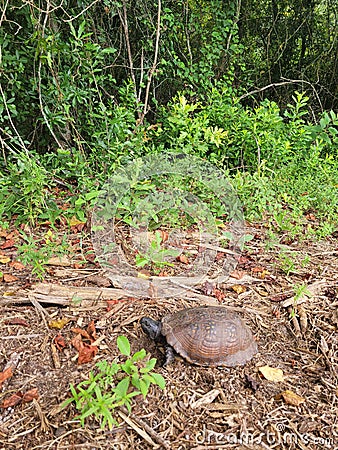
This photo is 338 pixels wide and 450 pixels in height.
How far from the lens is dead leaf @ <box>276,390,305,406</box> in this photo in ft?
6.66

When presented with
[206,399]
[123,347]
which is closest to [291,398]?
[206,399]

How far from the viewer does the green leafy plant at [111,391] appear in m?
1.77

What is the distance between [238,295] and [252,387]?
840 millimetres

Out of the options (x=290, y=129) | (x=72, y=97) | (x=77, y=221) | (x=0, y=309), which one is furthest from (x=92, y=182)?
(x=290, y=129)

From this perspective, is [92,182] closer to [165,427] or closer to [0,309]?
[0,309]

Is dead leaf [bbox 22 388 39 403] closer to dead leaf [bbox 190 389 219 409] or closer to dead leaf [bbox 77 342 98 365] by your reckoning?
dead leaf [bbox 77 342 98 365]

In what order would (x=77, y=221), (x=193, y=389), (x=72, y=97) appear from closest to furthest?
1. (x=193, y=389)
2. (x=77, y=221)
3. (x=72, y=97)

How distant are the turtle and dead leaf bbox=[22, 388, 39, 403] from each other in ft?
2.15

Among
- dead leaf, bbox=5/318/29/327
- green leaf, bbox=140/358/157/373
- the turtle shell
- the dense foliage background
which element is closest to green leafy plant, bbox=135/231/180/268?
the dense foliage background

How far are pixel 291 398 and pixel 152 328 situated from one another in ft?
2.63

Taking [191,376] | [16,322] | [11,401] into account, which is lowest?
[16,322]

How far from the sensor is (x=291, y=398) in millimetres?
2043

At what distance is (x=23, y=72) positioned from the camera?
14.5 ft

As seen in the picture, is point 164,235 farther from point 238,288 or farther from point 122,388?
point 122,388
